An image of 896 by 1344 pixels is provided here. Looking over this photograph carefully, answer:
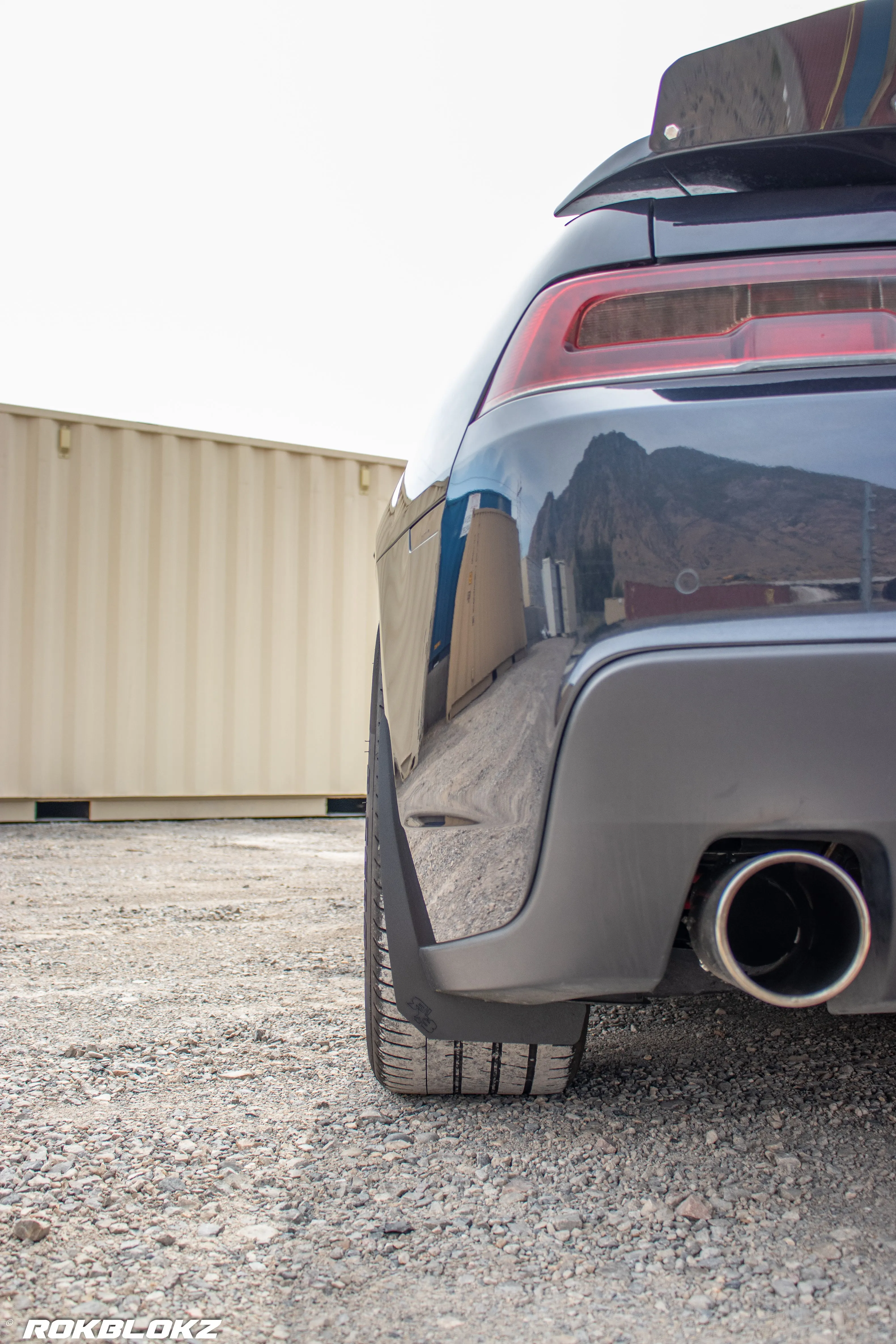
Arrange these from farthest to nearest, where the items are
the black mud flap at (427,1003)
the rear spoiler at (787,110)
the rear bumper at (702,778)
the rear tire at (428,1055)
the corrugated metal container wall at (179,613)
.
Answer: the corrugated metal container wall at (179,613), the rear tire at (428,1055), the black mud flap at (427,1003), the rear spoiler at (787,110), the rear bumper at (702,778)

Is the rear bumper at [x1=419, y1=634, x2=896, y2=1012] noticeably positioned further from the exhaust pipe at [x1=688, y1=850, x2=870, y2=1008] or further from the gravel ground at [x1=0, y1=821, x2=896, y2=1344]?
the gravel ground at [x1=0, y1=821, x2=896, y2=1344]

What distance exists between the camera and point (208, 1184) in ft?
4.37

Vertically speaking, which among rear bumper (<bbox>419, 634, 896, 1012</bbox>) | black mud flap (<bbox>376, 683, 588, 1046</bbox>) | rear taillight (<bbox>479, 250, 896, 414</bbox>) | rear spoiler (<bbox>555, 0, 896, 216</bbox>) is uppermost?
rear spoiler (<bbox>555, 0, 896, 216</bbox>)

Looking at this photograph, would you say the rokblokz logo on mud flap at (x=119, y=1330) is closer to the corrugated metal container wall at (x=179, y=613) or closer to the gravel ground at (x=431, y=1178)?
the gravel ground at (x=431, y=1178)

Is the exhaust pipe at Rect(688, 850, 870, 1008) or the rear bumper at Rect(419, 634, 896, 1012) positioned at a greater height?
the rear bumper at Rect(419, 634, 896, 1012)

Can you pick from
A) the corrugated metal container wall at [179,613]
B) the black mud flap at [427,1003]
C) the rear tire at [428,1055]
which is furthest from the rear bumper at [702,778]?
the corrugated metal container wall at [179,613]

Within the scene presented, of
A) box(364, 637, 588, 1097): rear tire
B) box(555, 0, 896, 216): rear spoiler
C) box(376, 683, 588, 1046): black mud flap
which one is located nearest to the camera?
box(555, 0, 896, 216): rear spoiler

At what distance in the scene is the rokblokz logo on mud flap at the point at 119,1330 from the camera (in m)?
0.99

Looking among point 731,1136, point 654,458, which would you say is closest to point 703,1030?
point 731,1136

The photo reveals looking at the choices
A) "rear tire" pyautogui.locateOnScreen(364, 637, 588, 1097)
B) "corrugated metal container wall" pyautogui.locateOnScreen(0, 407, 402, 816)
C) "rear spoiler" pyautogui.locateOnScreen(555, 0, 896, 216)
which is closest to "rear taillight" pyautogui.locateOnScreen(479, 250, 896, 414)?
"rear spoiler" pyautogui.locateOnScreen(555, 0, 896, 216)

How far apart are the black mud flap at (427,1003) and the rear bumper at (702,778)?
302mm

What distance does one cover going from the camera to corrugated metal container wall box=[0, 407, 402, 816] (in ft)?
22.2

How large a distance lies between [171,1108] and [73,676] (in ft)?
18.8

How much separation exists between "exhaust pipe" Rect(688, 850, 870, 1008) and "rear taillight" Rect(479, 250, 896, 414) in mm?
538
